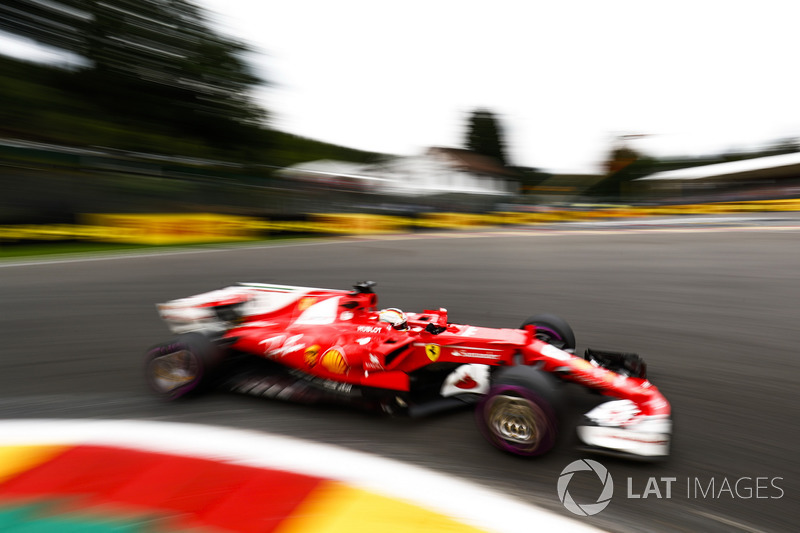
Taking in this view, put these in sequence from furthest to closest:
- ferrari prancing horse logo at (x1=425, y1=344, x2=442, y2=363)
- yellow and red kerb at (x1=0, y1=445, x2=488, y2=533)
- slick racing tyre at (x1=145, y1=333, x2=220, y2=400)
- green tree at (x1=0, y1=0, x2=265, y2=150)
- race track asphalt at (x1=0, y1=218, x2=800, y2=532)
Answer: green tree at (x1=0, y1=0, x2=265, y2=150) → slick racing tyre at (x1=145, y1=333, x2=220, y2=400) → ferrari prancing horse logo at (x1=425, y1=344, x2=442, y2=363) → race track asphalt at (x1=0, y1=218, x2=800, y2=532) → yellow and red kerb at (x1=0, y1=445, x2=488, y2=533)

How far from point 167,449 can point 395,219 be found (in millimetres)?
12977

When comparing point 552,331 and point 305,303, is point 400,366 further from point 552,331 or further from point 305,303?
point 552,331

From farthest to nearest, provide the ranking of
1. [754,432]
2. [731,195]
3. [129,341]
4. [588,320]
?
[731,195] → [588,320] → [129,341] → [754,432]

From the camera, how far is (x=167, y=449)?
2.56 m

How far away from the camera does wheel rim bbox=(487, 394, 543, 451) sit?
92.8 inches

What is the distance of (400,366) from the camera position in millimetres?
2885

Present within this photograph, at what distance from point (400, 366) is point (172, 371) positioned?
159cm

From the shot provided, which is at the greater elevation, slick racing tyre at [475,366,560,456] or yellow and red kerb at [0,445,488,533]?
slick racing tyre at [475,366,560,456]

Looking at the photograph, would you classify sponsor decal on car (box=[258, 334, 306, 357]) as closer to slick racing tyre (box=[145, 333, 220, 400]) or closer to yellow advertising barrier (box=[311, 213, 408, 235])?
slick racing tyre (box=[145, 333, 220, 400])

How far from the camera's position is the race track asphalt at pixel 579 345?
230cm

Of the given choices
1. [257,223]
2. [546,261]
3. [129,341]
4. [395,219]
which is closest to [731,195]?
[395,219]

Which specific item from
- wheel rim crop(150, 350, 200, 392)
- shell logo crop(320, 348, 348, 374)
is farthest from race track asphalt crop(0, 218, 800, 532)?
shell logo crop(320, 348, 348, 374)

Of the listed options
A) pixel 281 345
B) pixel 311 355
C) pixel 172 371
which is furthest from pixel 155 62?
pixel 311 355

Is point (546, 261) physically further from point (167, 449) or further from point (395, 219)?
point (395, 219)
